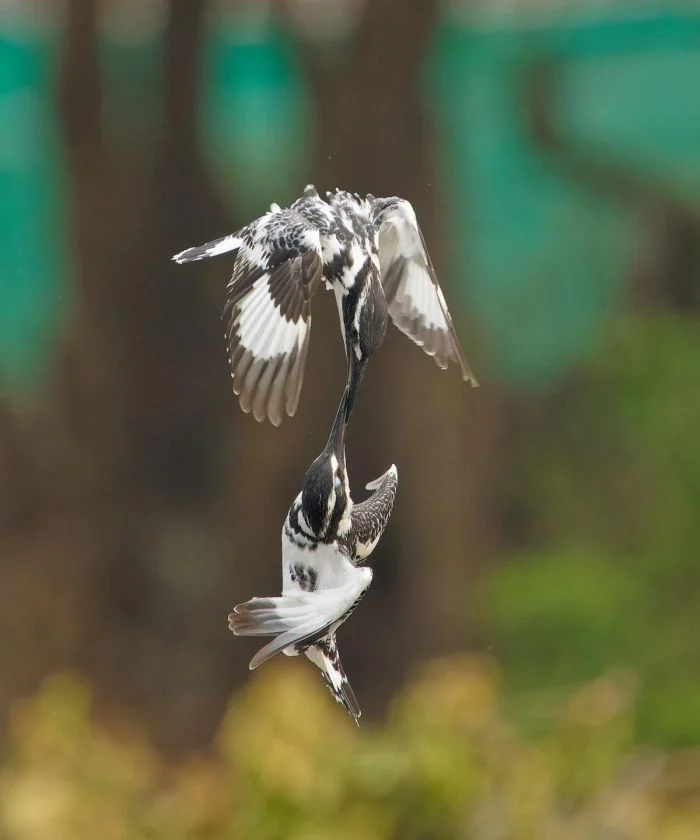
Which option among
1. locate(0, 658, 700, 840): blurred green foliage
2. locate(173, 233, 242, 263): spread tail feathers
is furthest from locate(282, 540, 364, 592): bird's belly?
locate(0, 658, 700, 840): blurred green foliage

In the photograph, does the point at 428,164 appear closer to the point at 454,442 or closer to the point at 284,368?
the point at 454,442

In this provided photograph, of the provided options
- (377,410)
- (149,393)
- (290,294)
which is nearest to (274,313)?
(290,294)

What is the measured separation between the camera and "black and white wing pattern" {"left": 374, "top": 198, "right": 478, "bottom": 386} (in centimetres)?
61

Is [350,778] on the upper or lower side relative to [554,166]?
lower

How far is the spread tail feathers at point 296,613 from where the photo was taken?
0.49 m

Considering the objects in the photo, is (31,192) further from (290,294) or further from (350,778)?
(290,294)

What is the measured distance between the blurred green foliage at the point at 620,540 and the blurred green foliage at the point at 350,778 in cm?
41

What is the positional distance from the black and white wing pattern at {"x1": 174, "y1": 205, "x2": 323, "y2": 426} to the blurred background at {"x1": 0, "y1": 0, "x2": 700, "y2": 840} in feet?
3.68

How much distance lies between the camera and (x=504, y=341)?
2518 mm

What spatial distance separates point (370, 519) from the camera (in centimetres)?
54

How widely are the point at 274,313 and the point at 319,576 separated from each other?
0.30 feet

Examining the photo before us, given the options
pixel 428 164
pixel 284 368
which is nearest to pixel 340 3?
pixel 428 164

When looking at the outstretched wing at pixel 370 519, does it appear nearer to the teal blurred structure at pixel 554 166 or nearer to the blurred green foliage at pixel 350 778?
the blurred green foliage at pixel 350 778

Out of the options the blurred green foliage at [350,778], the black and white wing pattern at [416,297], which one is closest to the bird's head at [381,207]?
the black and white wing pattern at [416,297]
